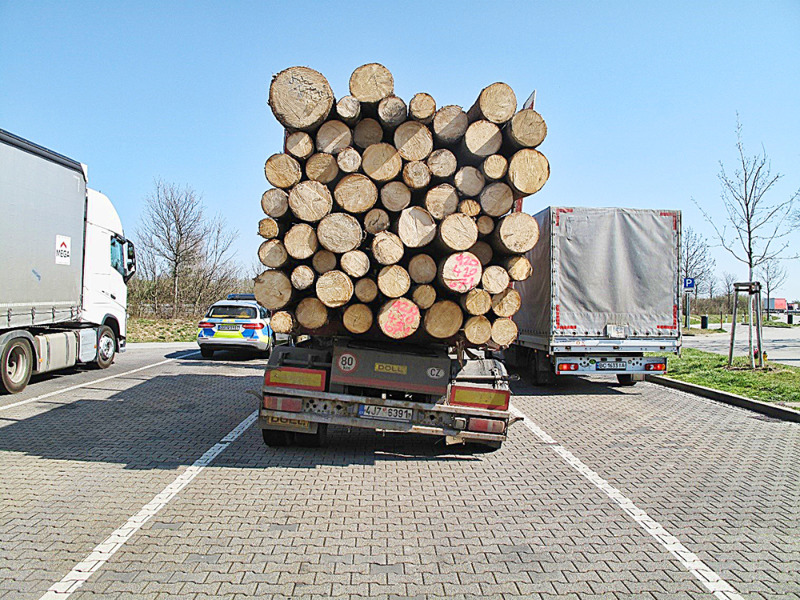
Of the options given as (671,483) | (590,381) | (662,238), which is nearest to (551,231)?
(662,238)

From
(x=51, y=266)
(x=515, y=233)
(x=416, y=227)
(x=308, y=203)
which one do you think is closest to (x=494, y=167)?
(x=515, y=233)

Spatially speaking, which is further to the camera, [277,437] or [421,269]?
[277,437]

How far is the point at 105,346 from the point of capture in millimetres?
13734

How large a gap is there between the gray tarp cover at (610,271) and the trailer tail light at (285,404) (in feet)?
20.3

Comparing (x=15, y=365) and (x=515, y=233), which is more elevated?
(x=515, y=233)

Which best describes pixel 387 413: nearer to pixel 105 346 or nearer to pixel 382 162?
pixel 382 162

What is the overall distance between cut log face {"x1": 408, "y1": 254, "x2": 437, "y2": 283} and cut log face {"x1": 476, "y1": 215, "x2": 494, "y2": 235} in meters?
→ 0.61

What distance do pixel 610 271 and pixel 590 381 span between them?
3.52 metres

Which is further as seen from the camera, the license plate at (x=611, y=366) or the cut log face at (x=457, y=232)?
the license plate at (x=611, y=366)

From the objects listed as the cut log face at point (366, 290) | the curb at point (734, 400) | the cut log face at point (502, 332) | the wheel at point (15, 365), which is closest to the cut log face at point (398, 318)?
the cut log face at point (366, 290)

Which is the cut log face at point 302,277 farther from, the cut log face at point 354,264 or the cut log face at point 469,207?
the cut log face at point 469,207

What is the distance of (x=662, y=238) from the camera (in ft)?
37.4

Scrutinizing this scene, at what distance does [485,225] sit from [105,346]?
11.0 metres

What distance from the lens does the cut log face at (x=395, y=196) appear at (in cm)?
591
